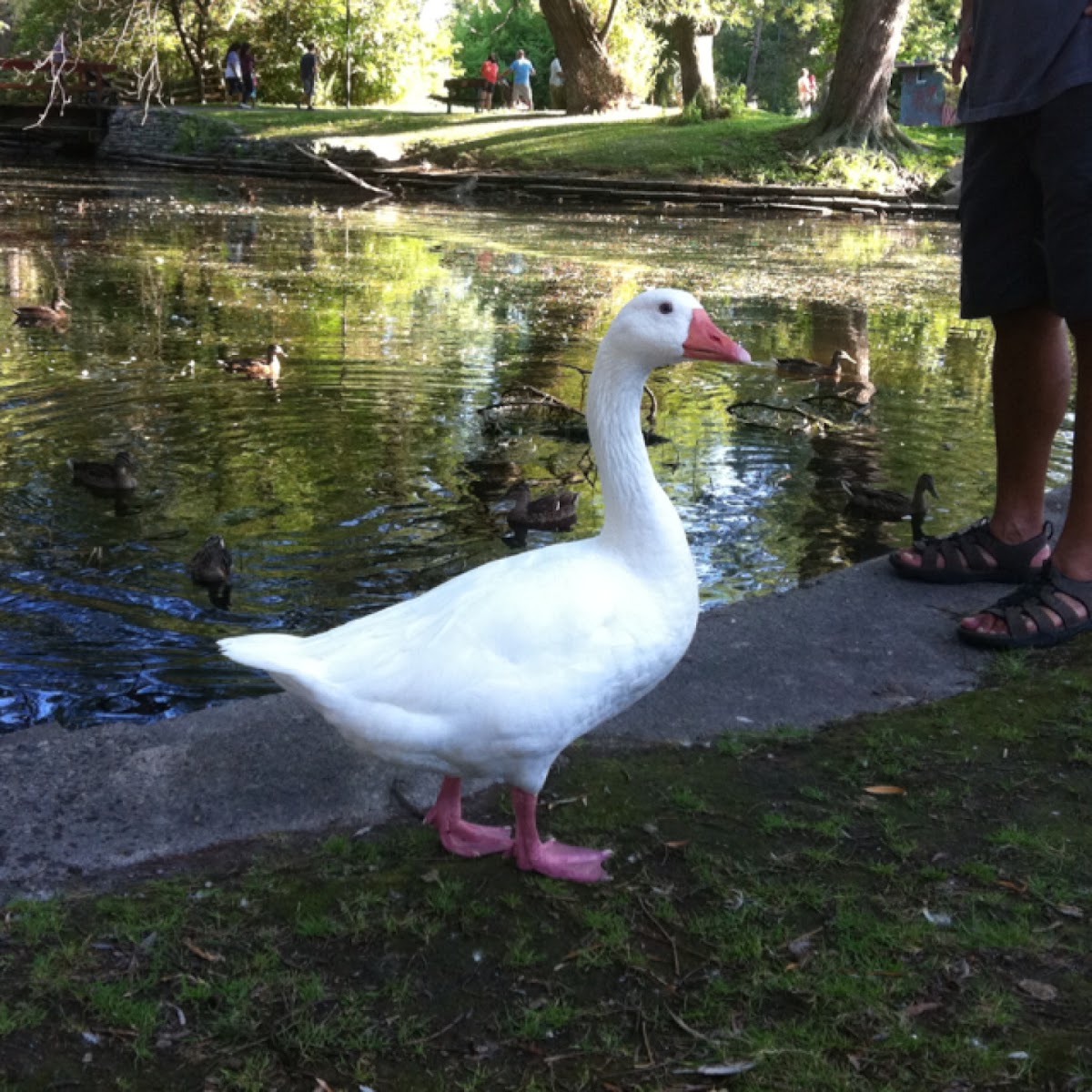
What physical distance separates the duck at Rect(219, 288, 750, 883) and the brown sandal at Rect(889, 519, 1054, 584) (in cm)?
198

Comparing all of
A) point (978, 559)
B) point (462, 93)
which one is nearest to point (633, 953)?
point (978, 559)

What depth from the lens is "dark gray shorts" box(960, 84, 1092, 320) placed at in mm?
3971

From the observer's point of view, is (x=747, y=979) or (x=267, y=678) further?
(x=267, y=678)

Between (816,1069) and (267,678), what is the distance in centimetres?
314

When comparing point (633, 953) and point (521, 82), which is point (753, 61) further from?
point (633, 953)

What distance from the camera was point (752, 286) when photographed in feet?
Result: 50.5

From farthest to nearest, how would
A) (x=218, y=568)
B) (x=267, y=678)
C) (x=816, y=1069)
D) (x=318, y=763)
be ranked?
(x=218, y=568)
(x=267, y=678)
(x=318, y=763)
(x=816, y=1069)

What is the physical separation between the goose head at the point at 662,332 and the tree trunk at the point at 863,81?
2901 cm

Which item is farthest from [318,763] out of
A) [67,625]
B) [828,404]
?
[828,404]

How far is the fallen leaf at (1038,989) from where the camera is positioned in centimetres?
255

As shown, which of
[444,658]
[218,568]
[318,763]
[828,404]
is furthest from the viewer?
[828,404]

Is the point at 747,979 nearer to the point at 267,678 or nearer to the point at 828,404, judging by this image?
the point at 267,678

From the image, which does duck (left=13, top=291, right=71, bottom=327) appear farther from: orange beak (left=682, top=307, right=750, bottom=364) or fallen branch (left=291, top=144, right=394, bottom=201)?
fallen branch (left=291, top=144, right=394, bottom=201)

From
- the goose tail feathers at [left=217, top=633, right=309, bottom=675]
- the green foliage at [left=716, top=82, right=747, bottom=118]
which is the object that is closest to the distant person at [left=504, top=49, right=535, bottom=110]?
the green foliage at [left=716, top=82, right=747, bottom=118]
